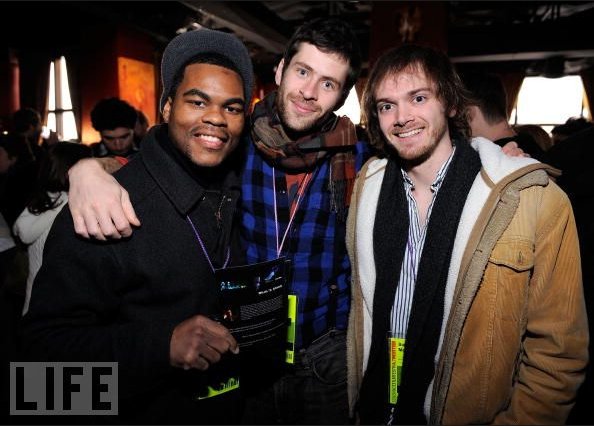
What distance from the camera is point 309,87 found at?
6.32 feet

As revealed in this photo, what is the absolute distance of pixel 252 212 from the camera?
182 centimetres

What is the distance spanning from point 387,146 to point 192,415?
4.41 feet

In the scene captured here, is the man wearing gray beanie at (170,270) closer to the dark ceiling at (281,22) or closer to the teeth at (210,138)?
the teeth at (210,138)

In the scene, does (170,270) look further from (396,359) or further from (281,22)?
(281,22)

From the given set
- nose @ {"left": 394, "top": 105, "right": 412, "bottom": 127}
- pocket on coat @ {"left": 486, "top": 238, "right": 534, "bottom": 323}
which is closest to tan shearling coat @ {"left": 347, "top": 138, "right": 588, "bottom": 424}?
pocket on coat @ {"left": 486, "top": 238, "right": 534, "bottom": 323}

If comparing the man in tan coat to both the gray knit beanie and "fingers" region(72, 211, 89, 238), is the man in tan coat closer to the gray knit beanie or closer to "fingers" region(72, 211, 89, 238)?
the gray knit beanie

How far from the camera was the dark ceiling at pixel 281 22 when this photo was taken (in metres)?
7.15

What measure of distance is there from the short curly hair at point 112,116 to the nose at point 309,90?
2275 mm

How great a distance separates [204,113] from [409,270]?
3.23ft

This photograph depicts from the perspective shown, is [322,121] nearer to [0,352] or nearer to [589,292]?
[589,292]

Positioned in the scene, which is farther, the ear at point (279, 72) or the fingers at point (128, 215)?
the ear at point (279, 72)

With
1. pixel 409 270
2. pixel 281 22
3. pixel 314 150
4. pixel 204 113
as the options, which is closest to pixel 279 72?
pixel 314 150

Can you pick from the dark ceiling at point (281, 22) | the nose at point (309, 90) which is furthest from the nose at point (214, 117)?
the dark ceiling at point (281, 22)

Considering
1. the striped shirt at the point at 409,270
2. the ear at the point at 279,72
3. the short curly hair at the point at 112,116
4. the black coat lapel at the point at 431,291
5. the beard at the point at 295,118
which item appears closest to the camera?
the black coat lapel at the point at 431,291
